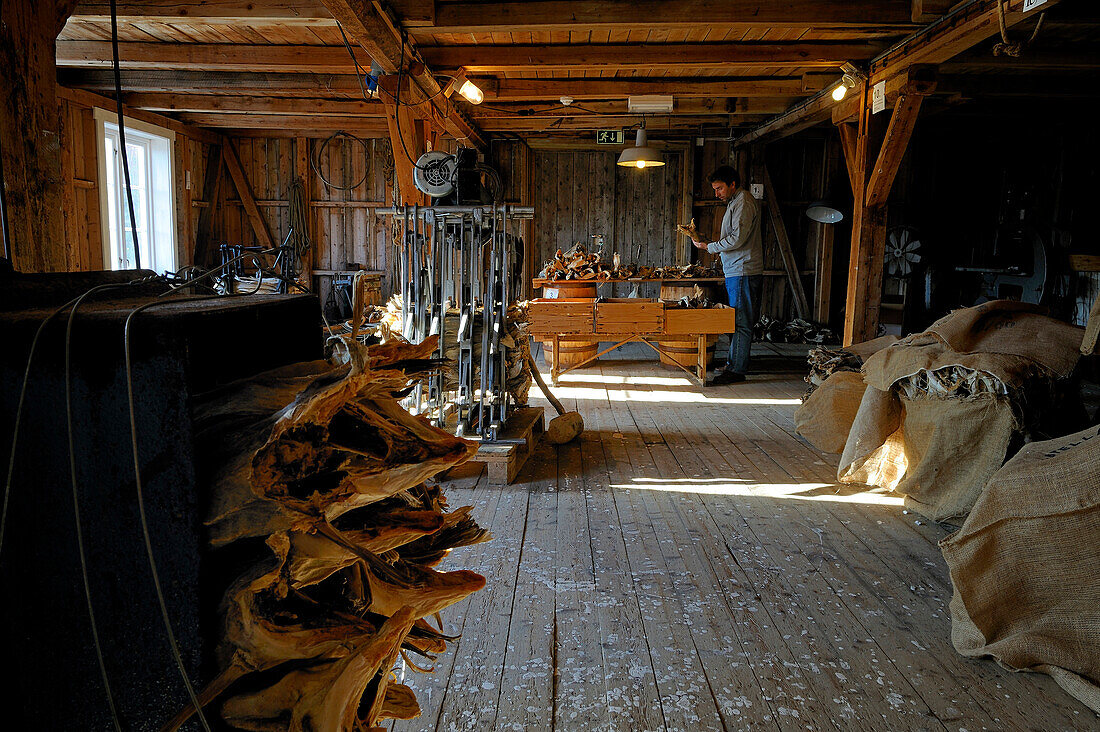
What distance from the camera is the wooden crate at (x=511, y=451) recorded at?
13.9 feet

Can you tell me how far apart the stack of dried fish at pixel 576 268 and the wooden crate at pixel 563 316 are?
491 millimetres

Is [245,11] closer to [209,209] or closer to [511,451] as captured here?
[511,451]

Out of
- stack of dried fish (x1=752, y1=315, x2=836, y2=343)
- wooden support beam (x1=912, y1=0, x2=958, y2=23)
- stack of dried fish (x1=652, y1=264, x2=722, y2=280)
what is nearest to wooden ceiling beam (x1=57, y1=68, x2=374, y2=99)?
stack of dried fish (x1=652, y1=264, x2=722, y2=280)

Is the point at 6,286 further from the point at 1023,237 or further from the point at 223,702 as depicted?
the point at 1023,237

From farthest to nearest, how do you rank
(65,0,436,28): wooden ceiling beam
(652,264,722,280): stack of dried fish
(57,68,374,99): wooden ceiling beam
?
(652,264,722,280): stack of dried fish, (57,68,374,99): wooden ceiling beam, (65,0,436,28): wooden ceiling beam

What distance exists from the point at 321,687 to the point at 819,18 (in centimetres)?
541

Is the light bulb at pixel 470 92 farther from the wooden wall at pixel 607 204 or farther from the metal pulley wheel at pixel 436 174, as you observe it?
the wooden wall at pixel 607 204

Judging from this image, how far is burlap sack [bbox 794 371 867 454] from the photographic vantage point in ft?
15.3

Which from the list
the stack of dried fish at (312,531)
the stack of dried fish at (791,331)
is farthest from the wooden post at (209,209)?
the stack of dried fish at (312,531)

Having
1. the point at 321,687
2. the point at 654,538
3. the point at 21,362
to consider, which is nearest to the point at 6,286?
the point at 21,362

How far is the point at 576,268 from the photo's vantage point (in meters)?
7.51

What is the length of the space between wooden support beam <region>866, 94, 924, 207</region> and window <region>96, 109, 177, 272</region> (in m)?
8.22

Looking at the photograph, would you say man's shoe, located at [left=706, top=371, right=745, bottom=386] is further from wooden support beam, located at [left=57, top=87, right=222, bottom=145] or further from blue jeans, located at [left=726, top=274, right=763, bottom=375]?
wooden support beam, located at [left=57, top=87, right=222, bottom=145]

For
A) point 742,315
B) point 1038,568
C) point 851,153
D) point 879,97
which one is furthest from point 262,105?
point 1038,568
